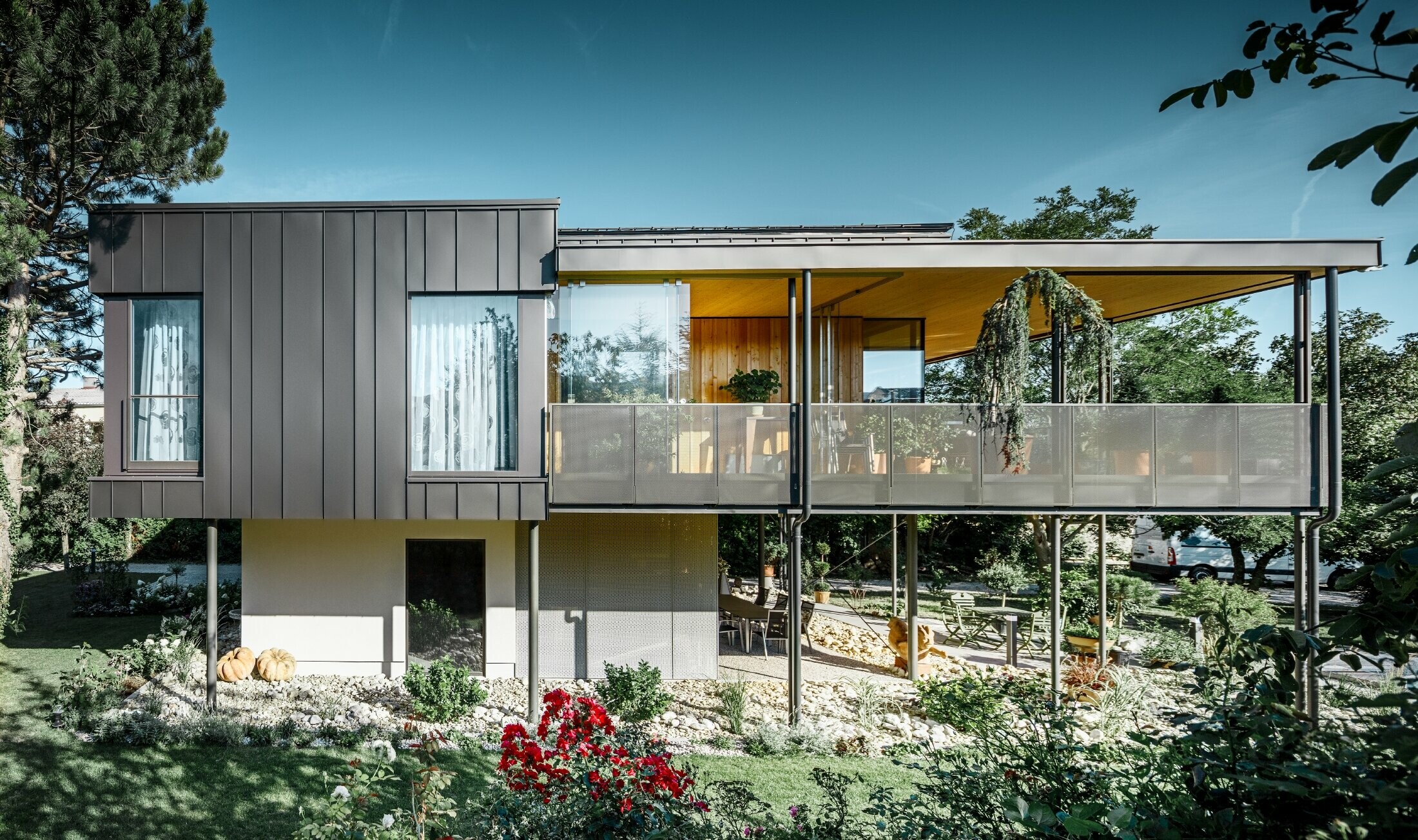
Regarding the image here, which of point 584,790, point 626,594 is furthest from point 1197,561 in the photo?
point 584,790

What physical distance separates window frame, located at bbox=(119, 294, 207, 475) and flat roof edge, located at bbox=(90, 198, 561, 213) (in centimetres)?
98

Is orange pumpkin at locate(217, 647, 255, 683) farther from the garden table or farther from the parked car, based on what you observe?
the parked car

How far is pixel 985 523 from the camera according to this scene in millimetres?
16938

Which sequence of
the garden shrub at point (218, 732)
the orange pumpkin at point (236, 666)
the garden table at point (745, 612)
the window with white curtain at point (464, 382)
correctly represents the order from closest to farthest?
1. the garden shrub at point (218, 732)
2. the window with white curtain at point (464, 382)
3. the orange pumpkin at point (236, 666)
4. the garden table at point (745, 612)

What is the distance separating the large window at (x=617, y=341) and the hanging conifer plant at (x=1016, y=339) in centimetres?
353

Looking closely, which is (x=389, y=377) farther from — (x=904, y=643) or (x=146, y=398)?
(x=904, y=643)

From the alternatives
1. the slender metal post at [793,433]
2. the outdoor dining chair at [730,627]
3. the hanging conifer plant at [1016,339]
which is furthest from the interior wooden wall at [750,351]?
the outdoor dining chair at [730,627]

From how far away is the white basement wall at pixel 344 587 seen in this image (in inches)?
325

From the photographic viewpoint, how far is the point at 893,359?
34.2ft

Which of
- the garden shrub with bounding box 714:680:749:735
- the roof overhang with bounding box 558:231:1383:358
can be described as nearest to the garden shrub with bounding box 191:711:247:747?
the garden shrub with bounding box 714:680:749:735

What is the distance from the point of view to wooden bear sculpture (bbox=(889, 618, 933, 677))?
8820mm

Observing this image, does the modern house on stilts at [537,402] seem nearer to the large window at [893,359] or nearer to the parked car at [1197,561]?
the large window at [893,359]

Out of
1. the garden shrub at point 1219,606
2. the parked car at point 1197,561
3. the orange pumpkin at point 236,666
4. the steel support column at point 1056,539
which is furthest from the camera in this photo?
the parked car at point 1197,561

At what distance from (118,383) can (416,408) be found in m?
3.36
